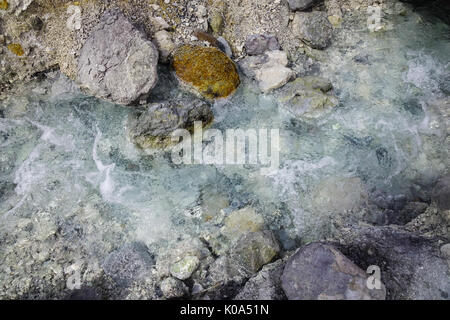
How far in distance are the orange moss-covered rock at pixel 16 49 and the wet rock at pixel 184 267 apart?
12.3ft

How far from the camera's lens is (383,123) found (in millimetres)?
4988

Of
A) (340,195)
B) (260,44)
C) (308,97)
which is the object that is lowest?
(340,195)

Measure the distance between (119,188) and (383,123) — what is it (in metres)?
3.73

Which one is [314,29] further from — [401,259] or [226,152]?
[401,259]

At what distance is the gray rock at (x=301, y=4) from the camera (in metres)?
5.67

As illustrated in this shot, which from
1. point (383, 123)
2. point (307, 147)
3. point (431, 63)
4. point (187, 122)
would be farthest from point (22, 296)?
point (431, 63)

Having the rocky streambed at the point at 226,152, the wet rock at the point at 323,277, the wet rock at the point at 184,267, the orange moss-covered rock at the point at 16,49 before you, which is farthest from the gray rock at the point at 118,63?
the wet rock at the point at 323,277

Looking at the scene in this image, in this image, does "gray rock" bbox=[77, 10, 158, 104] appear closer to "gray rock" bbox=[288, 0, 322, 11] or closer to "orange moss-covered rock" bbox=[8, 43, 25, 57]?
"orange moss-covered rock" bbox=[8, 43, 25, 57]

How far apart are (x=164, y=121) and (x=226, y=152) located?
3.11ft

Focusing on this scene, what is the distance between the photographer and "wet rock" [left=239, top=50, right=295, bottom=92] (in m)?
5.45

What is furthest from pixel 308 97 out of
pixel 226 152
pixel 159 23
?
pixel 159 23

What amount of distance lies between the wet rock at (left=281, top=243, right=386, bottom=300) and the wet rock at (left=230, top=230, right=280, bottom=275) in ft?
1.17

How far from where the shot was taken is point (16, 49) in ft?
16.5
